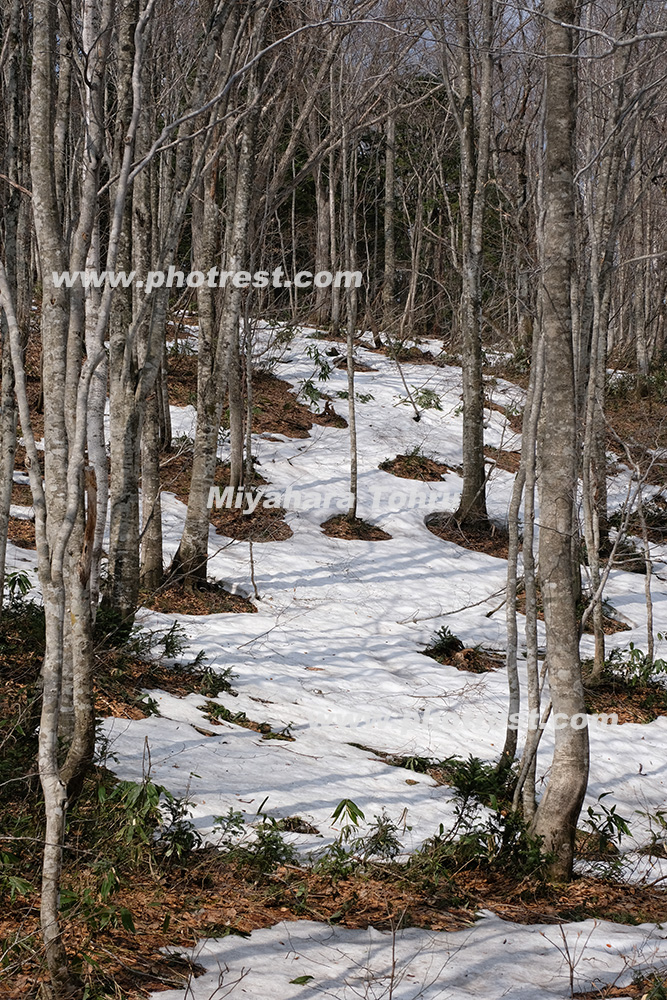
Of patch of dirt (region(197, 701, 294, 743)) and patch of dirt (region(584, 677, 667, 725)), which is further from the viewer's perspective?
patch of dirt (region(584, 677, 667, 725))

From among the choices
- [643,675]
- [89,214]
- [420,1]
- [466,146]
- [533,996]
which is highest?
[420,1]

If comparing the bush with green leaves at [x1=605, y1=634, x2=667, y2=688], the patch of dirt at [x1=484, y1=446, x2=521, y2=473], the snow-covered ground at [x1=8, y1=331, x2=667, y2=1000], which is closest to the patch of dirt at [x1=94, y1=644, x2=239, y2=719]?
the snow-covered ground at [x1=8, y1=331, x2=667, y2=1000]

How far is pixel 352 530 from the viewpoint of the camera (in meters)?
11.6

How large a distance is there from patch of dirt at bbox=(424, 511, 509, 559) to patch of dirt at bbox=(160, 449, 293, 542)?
245 centimetres

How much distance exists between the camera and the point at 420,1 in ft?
33.5

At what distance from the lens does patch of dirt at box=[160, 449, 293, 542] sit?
35.0 ft

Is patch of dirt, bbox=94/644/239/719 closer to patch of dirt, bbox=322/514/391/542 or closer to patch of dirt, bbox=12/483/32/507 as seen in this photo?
patch of dirt, bbox=12/483/32/507

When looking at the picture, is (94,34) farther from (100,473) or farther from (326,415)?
(326,415)

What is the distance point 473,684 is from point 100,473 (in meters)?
5.12

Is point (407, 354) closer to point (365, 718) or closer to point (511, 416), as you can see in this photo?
point (511, 416)

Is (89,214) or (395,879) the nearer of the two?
(89,214)

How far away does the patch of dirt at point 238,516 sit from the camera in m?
10.7

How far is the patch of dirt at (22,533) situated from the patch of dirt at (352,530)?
167 inches

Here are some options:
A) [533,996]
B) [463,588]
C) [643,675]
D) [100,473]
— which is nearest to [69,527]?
[100,473]
